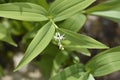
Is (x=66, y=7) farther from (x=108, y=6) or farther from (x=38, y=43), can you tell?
(x=108, y=6)

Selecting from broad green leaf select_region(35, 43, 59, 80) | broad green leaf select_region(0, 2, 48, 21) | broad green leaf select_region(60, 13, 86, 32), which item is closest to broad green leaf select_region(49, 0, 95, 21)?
broad green leaf select_region(0, 2, 48, 21)

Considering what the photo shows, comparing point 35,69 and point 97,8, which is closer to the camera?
point 97,8

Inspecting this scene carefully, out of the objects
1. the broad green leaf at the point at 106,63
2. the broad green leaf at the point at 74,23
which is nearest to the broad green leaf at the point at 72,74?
the broad green leaf at the point at 106,63

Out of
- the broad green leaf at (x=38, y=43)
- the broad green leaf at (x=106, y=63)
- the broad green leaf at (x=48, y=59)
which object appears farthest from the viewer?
the broad green leaf at (x=48, y=59)

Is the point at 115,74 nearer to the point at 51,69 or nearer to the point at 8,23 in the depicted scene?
the point at 51,69

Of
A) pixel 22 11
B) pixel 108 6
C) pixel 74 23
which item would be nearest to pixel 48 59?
pixel 74 23

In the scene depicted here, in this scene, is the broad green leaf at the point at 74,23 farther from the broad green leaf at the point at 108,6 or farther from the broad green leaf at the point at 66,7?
the broad green leaf at the point at 66,7

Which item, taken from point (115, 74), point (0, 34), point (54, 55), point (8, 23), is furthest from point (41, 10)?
point (115, 74)
